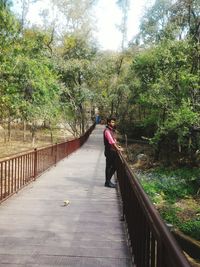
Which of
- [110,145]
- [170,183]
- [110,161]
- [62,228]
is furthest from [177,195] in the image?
[62,228]

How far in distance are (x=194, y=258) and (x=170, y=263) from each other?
31.9 feet

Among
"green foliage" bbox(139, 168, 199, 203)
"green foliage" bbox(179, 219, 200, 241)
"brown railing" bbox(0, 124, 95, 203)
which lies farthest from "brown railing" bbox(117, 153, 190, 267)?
"green foliage" bbox(139, 168, 199, 203)

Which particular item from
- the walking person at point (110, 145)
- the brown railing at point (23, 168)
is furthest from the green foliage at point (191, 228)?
the brown railing at point (23, 168)

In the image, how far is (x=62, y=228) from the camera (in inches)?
255

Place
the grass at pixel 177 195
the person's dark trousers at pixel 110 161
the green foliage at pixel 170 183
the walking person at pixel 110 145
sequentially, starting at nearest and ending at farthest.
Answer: the walking person at pixel 110 145, the person's dark trousers at pixel 110 161, the grass at pixel 177 195, the green foliage at pixel 170 183

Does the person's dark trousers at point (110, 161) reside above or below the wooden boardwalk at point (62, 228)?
above

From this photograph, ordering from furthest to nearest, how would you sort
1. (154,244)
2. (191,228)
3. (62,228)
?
(191,228) → (62,228) → (154,244)

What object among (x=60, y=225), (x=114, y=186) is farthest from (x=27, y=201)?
(x=114, y=186)

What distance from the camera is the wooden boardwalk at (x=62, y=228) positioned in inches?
196

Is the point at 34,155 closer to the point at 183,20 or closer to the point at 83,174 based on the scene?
the point at 83,174

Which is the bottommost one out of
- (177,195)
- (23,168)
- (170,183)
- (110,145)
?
(177,195)

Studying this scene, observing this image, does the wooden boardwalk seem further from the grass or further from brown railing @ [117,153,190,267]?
the grass

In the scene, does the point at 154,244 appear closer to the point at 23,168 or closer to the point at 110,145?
the point at 110,145

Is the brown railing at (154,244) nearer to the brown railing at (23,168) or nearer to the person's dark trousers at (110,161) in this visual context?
the brown railing at (23,168)
